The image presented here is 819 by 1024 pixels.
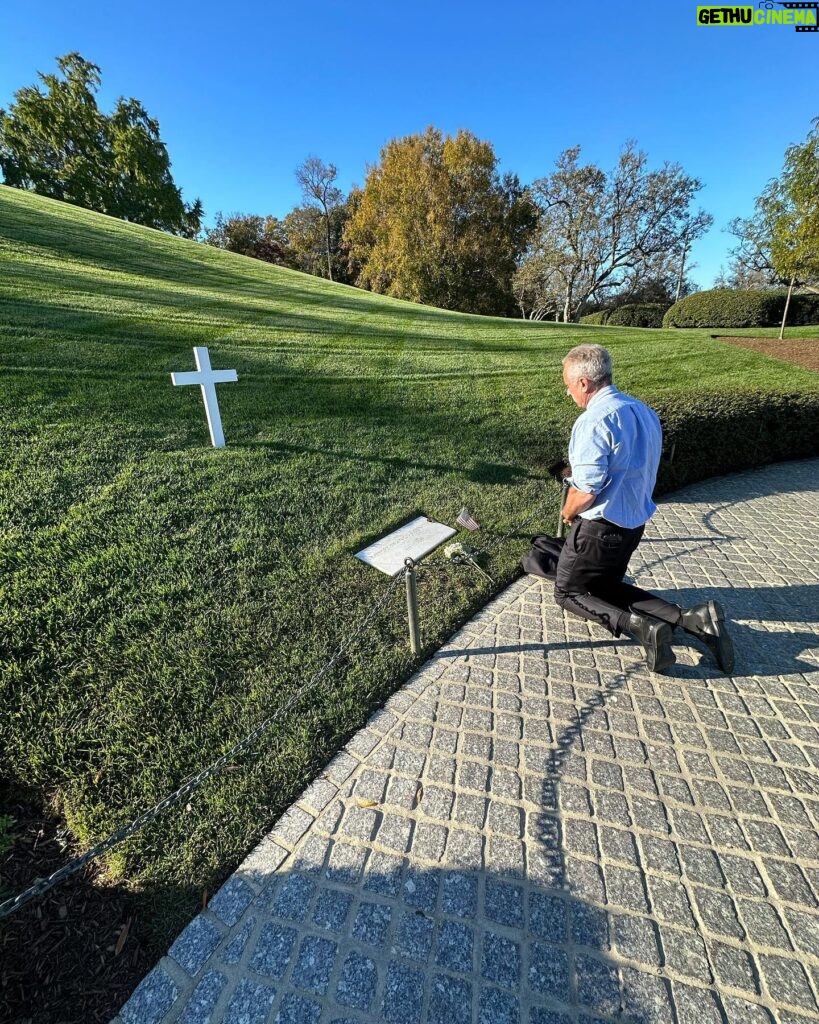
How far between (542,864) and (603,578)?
1914 millimetres

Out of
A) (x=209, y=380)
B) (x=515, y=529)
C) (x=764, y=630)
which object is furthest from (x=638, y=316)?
(x=209, y=380)

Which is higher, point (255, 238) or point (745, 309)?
point (255, 238)

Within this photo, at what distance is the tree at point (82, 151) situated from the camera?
33.2 meters

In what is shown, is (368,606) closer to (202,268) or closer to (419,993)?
(419,993)

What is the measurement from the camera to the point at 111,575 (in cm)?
354

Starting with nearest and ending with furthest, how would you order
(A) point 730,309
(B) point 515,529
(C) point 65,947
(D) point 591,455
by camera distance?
1. (C) point 65,947
2. (D) point 591,455
3. (B) point 515,529
4. (A) point 730,309

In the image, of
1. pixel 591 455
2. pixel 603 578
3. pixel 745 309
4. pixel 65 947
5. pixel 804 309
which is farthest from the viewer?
pixel 745 309

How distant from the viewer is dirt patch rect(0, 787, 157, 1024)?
1728 millimetres

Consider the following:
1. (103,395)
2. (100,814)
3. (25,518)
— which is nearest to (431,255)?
(103,395)

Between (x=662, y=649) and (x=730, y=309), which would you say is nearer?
(x=662, y=649)

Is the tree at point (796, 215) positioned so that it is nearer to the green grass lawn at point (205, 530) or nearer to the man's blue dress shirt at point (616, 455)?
the green grass lawn at point (205, 530)

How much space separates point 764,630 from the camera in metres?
3.71

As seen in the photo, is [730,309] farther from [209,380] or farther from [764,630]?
[209,380]

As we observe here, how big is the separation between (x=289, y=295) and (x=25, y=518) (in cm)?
1326
